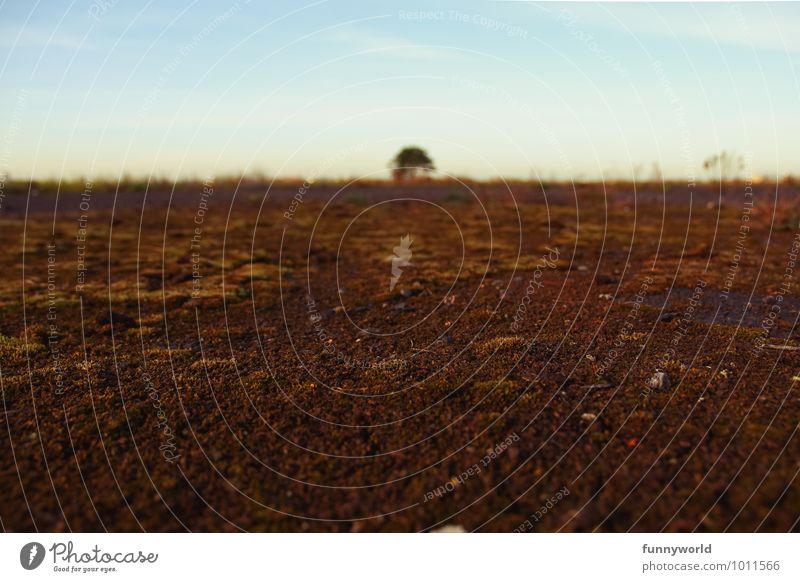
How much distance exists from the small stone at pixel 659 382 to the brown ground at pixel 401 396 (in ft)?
0.34

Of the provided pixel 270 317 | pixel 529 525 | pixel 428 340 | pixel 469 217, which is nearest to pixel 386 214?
pixel 469 217

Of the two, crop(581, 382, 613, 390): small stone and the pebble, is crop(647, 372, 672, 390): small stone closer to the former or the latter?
crop(581, 382, 613, 390): small stone

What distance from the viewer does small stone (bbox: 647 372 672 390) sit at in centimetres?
529

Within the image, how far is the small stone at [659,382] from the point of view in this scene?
529 centimetres

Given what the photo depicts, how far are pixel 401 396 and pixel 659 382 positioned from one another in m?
2.45

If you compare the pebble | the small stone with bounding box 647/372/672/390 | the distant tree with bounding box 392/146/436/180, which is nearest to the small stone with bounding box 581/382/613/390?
→ the small stone with bounding box 647/372/672/390

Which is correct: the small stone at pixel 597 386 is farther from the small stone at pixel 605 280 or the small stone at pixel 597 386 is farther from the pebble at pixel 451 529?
the small stone at pixel 605 280

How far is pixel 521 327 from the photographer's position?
277 inches

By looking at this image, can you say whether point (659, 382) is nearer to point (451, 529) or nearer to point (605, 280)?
point (451, 529)

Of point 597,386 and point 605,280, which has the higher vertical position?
point 605,280

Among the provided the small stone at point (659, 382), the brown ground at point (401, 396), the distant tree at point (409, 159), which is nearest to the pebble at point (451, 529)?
the brown ground at point (401, 396)

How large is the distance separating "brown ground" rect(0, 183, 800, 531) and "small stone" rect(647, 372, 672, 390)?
0.34ft

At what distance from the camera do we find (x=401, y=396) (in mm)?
5316

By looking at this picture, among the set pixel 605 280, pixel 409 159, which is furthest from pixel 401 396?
pixel 409 159
